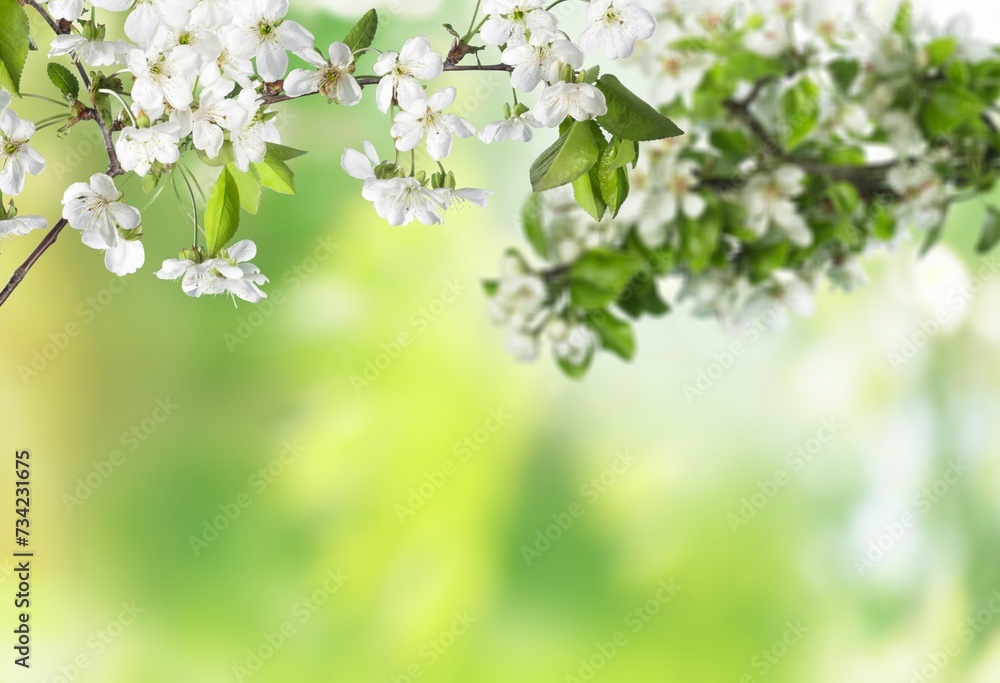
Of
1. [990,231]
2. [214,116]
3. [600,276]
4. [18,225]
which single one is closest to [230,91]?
[214,116]

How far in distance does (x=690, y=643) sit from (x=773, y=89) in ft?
2.65

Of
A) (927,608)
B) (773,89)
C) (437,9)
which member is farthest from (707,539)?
(437,9)

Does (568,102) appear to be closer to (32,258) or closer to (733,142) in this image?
(32,258)

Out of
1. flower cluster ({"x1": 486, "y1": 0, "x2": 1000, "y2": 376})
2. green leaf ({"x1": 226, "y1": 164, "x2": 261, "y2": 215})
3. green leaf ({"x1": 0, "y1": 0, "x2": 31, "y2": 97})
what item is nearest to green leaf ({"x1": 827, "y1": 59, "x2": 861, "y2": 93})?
flower cluster ({"x1": 486, "y1": 0, "x2": 1000, "y2": 376})

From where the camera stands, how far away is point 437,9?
3.96 feet

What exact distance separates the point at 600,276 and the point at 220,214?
66 cm

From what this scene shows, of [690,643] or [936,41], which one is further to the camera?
[690,643]

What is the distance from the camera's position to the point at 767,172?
1.08 m

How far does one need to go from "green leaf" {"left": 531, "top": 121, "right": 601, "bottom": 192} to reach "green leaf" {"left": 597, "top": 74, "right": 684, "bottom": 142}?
12 mm

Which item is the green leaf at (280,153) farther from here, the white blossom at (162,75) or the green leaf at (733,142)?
the green leaf at (733,142)

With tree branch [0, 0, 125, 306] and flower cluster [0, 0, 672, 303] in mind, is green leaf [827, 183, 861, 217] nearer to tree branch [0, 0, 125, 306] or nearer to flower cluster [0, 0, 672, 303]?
flower cluster [0, 0, 672, 303]

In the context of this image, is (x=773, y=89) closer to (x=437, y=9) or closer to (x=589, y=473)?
(x=437, y=9)

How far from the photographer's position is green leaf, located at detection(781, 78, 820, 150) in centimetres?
108

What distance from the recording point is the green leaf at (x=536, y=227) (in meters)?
1.16
